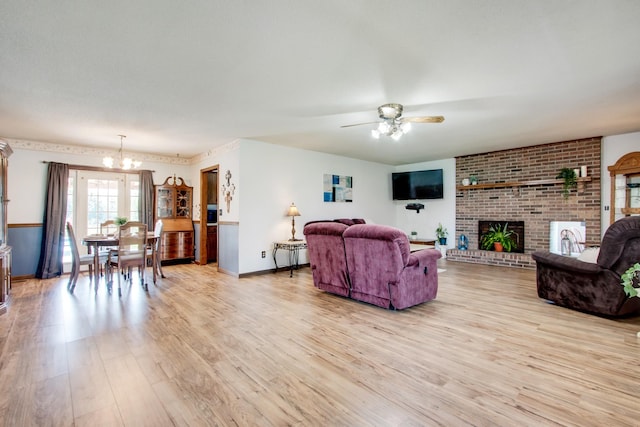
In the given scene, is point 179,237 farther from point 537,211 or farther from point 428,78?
point 537,211

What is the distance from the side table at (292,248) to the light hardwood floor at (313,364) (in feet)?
5.64

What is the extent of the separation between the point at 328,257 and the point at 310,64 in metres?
2.39

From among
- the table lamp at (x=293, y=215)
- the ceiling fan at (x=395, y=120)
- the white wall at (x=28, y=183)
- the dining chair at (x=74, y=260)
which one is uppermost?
the ceiling fan at (x=395, y=120)

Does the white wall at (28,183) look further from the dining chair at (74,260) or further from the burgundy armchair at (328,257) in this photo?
the burgundy armchair at (328,257)

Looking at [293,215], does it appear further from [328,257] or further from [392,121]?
[392,121]

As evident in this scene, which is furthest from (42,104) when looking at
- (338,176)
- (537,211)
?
(537,211)

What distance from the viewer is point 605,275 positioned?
10.5 feet

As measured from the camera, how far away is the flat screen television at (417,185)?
7697mm

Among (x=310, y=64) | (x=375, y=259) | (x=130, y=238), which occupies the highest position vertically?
(x=310, y=64)

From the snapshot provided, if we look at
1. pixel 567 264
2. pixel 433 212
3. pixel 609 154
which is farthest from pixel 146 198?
pixel 609 154

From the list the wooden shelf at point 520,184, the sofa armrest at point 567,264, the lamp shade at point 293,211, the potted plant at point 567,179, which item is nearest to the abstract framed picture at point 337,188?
the lamp shade at point 293,211

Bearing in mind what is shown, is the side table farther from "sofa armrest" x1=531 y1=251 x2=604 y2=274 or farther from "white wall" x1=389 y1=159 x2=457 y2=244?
"white wall" x1=389 y1=159 x2=457 y2=244

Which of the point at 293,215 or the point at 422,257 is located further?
the point at 293,215

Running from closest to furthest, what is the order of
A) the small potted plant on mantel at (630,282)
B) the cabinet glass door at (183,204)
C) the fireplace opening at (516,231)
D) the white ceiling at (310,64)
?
1. the white ceiling at (310,64)
2. the small potted plant on mantel at (630,282)
3. the fireplace opening at (516,231)
4. the cabinet glass door at (183,204)
